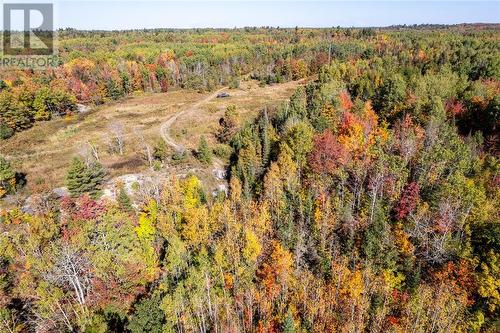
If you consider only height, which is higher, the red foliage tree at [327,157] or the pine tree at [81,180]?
the red foliage tree at [327,157]

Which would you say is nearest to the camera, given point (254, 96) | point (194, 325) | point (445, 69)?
point (194, 325)

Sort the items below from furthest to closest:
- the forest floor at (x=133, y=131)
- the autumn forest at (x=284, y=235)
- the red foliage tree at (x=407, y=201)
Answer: the forest floor at (x=133, y=131) < the red foliage tree at (x=407, y=201) < the autumn forest at (x=284, y=235)

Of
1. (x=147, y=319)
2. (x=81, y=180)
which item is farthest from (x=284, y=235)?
(x=81, y=180)

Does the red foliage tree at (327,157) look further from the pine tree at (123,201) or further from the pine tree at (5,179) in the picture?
the pine tree at (5,179)

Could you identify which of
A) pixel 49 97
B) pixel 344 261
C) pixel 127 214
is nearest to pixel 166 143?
pixel 127 214

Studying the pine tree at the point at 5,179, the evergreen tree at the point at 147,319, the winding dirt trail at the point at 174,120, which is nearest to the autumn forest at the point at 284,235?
the evergreen tree at the point at 147,319

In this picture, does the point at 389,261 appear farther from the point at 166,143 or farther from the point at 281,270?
the point at 166,143
